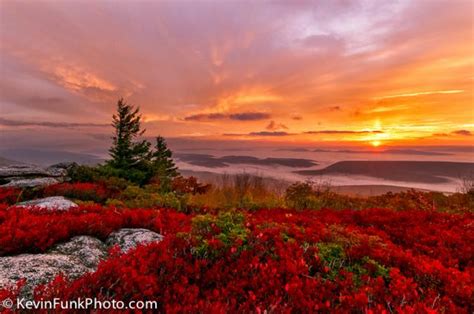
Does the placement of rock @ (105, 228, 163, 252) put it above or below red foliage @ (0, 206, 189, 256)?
below

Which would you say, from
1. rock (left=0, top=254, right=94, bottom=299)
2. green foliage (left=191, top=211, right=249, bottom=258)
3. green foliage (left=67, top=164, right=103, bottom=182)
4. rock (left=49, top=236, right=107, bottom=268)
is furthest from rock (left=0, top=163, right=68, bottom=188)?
green foliage (left=191, top=211, right=249, bottom=258)

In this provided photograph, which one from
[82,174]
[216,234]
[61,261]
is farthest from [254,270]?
[82,174]

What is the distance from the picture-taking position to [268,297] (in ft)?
10.1

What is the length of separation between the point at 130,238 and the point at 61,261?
1528mm

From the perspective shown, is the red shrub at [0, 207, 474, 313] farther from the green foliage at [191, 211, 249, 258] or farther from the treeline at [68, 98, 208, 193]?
the treeline at [68, 98, 208, 193]

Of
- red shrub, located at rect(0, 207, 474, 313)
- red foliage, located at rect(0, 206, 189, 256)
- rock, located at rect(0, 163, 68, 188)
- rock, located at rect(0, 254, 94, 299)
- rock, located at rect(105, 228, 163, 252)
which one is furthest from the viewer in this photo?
rock, located at rect(0, 163, 68, 188)

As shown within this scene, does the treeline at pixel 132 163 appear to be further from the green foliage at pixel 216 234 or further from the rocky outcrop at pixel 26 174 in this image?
the green foliage at pixel 216 234

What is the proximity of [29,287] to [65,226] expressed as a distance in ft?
6.54

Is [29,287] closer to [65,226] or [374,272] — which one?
[65,226]

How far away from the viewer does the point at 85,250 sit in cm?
435

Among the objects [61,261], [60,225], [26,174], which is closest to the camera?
[61,261]

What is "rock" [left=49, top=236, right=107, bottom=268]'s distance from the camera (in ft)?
13.4

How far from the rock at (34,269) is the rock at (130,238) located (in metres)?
1.07

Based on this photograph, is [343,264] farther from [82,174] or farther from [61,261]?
[82,174]
